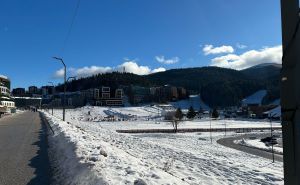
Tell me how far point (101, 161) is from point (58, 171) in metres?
1.53

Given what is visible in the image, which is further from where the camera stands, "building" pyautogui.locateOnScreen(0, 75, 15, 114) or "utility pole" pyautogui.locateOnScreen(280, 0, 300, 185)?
"building" pyautogui.locateOnScreen(0, 75, 15, 114)

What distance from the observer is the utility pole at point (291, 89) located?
3201 millimetres

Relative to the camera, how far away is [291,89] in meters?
3.32

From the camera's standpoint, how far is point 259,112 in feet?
619

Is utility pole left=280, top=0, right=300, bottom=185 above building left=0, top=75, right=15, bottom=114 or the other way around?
the other way around

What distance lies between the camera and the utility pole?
3201 millimetres

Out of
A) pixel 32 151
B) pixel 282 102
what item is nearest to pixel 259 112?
pixel 32 151

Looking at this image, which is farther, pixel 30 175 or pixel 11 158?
pixel 11 158

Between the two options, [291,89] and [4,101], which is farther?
[4,101]

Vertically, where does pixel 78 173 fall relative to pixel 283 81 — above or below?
below

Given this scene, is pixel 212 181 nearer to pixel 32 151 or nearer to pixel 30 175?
pixel 30 175

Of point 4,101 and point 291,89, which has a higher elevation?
point 4,101

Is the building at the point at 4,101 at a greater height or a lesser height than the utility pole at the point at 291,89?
greater

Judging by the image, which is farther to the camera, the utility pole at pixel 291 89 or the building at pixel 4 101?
the building at pixel 4 101
